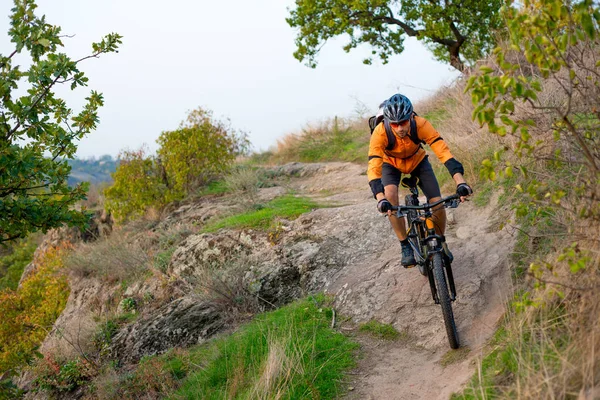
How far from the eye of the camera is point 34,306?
1559cm

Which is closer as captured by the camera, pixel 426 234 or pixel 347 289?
pixel 426 234

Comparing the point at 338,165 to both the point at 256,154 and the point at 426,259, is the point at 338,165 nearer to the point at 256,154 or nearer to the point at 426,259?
the point at 256,154

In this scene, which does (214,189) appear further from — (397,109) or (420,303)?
(397,109)

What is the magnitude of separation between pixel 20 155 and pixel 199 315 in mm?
4294

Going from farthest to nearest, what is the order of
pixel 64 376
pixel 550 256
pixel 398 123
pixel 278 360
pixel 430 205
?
pixel 64 376 → pixel 398 123 → pixel 278 360 → pixel 430 205 → pixel 550 256

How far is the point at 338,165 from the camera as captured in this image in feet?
53.5

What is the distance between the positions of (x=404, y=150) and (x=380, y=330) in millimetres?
2116

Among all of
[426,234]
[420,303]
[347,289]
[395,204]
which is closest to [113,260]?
[347,289]

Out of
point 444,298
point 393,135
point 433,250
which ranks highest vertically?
point 393,135

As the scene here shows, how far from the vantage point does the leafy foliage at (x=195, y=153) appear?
15.5 meters

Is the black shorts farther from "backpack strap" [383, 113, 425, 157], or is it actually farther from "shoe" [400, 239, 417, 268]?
"shoe" [400, 239, 417, 268]

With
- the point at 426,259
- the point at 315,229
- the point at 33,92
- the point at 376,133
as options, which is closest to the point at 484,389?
the point at 426,259

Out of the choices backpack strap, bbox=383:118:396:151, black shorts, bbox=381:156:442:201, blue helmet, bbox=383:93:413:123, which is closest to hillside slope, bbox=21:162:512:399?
black shorts, bbox=381:156:442:201

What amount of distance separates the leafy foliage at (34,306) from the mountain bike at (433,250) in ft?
35.5
